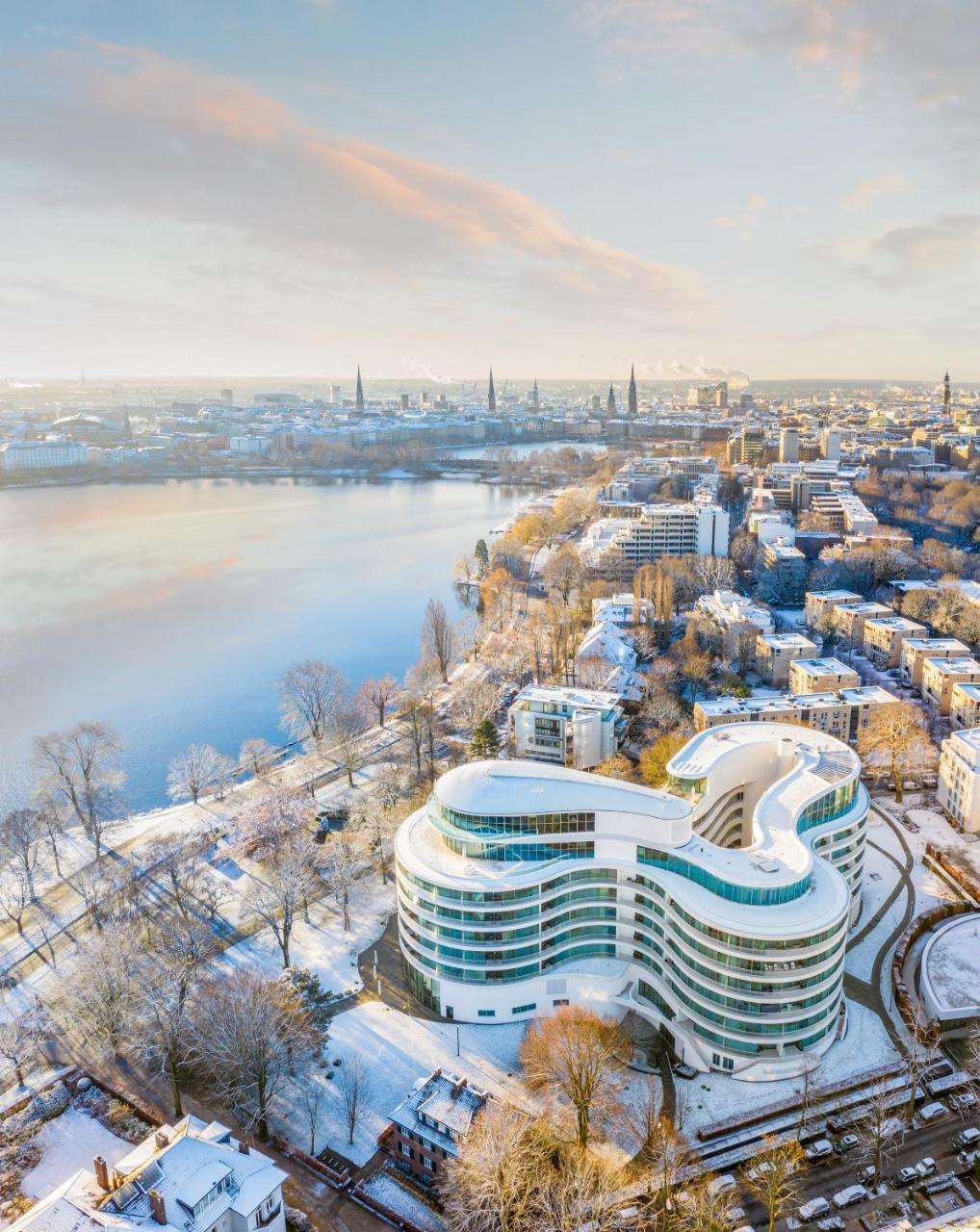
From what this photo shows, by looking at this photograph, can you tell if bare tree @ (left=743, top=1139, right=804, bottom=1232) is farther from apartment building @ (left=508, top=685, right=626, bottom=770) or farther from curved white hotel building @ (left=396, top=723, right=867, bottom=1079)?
apartment building @ (left=508, top=685, right=626, bottom=770)

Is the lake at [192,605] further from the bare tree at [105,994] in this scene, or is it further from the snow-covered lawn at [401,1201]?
the snow-covered lawn at [401,1201]

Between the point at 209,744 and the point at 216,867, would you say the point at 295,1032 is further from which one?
the point at 209,744

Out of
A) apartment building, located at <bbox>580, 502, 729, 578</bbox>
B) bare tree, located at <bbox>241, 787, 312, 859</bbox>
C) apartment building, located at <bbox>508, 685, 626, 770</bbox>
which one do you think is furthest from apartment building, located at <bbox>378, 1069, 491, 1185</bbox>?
apartment building, located at <bbox>580, 502, 729, 578</bbox>

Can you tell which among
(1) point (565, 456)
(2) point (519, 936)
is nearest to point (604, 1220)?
(2) point (519, 936)

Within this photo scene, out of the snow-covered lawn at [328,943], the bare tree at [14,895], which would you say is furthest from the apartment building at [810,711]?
the bare tree at [14,895]

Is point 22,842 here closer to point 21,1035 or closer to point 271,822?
point 271,822
